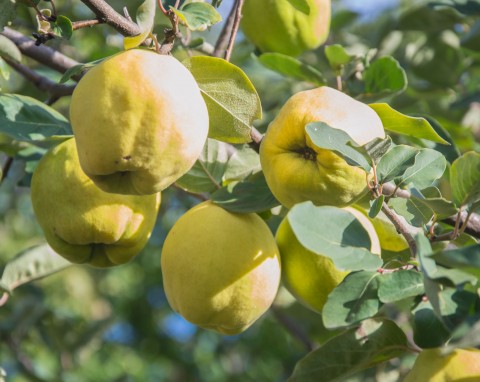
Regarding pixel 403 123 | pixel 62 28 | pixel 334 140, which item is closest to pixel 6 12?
pixel 62 28

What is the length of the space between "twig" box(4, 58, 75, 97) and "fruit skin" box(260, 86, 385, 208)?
2.35 ft

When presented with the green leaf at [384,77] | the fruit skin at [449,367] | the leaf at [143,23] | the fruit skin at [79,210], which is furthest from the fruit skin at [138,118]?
the green leaf at [384,77]

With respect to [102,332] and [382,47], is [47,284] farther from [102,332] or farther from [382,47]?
[382,47]

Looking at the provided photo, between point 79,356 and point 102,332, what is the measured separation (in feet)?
0.41

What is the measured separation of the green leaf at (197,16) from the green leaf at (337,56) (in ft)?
2.24

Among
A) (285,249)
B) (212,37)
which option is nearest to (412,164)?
(285,249)

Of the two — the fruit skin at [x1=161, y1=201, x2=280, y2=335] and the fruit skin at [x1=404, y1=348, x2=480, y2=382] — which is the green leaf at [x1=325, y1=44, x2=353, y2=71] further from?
the fruit skin at [x1=404, y1=348, x2=480, y2=382]

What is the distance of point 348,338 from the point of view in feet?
4.78

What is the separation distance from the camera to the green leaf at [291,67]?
6.57 ft

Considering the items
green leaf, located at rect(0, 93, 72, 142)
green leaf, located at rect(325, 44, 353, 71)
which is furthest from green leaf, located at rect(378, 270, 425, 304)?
green leaf, located at rect(325, 44, 353, 71)

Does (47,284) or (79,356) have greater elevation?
(79,356)

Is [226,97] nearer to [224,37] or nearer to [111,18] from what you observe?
[111,18]

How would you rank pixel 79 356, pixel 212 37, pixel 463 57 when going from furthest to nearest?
1. pixel 79 356
2. pixel 212 37
3. pixel 463 57

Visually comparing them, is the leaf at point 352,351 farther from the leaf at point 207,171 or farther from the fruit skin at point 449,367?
the leaf at point 207,171
